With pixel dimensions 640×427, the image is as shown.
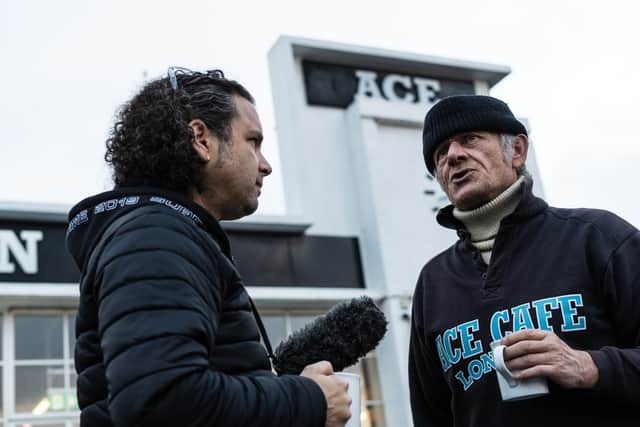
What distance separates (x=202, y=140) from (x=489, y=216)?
→ 1.11m

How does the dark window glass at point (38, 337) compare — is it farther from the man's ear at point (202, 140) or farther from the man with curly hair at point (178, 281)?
the man's ear at point (202, 140)

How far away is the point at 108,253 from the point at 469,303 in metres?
1.31

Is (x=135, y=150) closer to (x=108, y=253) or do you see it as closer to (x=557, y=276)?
(x=108, y=253)

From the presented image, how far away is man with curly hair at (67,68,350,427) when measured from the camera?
1.57 meters

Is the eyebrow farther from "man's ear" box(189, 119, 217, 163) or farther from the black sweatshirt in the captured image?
the black sweatshirt

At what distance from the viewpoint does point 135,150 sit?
2.00m

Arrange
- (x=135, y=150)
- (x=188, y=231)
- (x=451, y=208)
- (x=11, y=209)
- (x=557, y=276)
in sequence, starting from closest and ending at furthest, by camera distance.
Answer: (x=188, y=231) → (x=135, y=150) → (x=557, y=276) → (x=451, y=208) → (x=11, y=209)

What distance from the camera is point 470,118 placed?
280cm

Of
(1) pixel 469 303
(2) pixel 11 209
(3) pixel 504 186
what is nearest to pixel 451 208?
(3) pixel 504 186

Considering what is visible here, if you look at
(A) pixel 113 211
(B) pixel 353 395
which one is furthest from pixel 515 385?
(A) pixel 113 211

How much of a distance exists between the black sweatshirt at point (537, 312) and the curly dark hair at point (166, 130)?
103 centimetres

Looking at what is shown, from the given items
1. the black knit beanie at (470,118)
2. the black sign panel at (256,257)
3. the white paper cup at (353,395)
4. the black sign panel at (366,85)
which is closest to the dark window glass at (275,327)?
the black sign panel at (256,257)

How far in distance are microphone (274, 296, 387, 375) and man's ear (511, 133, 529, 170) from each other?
1.02m

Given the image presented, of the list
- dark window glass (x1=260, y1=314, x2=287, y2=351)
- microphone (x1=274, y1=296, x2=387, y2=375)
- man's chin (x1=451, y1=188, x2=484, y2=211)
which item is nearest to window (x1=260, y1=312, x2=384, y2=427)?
dark window glass (x1=260, y1=314, x2=287, y2=351)
